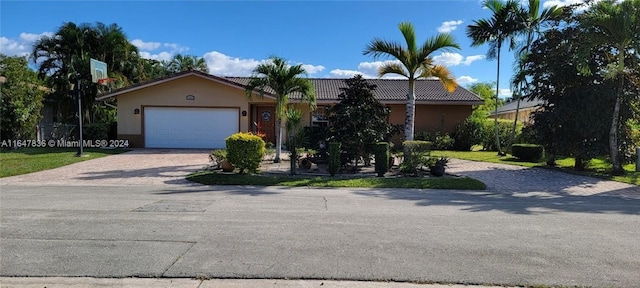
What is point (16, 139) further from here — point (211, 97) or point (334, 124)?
point (334, 124)

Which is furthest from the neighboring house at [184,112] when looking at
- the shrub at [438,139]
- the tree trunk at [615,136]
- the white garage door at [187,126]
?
the tree trunk at [615,136]

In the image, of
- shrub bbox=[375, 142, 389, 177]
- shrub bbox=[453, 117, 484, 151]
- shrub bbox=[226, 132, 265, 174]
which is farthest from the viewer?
shrub bbox=[453, 117, 484, 151]

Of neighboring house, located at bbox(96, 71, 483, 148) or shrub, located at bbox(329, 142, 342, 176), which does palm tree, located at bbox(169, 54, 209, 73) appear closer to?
neighboring house, located at bbox(96, 71, 483, 148)

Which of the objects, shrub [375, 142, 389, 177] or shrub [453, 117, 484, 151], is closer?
shrub [375, 142, 389, 177]

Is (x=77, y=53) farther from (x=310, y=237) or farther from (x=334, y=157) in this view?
(x=310, y=237)

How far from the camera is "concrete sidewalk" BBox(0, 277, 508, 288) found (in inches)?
150

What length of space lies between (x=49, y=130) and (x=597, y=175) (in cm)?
2524

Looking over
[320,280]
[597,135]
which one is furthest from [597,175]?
[320,280]

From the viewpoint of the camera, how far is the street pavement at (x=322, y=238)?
13.7ft

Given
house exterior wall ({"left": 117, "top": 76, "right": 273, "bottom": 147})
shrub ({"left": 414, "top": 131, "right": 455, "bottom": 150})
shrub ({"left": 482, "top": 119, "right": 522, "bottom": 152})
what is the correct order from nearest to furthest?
house exterior wall ({"left": 117, "top": 76, "right": 273, "bottom": 147}) → shrub ({"left": 414, "top": 131, "right": 455, "bottom": 150}) → shrub ({"left": 482, "top": 119, "right": 522, "bottom": 152})

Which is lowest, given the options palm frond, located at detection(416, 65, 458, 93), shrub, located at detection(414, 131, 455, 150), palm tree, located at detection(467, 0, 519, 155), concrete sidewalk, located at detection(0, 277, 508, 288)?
concrete sidewalk, located at detection(0, 277, 508, 288)

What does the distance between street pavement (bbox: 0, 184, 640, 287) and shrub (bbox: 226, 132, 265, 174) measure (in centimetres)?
260

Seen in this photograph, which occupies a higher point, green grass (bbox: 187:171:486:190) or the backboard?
the backboard

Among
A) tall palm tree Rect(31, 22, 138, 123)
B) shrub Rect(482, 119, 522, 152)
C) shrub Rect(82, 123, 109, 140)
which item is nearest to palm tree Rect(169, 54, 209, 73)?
tall palm tree Rect(31, 22, 138, 123)
